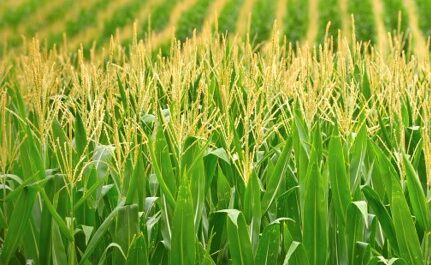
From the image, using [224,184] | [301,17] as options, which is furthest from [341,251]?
[301,17]

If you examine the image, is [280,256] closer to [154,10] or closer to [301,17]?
[301,17]

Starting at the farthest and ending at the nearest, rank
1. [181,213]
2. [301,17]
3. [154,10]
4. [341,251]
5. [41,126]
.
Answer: [154,10] < [301,17] < [41,126] < [341,251] < [181,213]

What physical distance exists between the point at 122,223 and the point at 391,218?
91 cm

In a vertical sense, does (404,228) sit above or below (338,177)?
below

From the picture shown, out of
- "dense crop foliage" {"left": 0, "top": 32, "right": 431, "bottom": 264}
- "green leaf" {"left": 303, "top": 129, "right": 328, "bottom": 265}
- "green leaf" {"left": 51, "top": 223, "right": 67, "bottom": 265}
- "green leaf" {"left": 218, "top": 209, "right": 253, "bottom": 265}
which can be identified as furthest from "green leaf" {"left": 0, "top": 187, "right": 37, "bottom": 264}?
"green leaf" {"left": 303, "top": 129, "right": 328, "bottom": 265}

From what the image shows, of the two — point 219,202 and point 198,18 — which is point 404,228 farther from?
point 198,18

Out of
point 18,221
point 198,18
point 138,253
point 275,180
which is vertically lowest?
point 138,253

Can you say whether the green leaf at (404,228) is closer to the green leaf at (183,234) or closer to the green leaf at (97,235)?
the green leaf at (183,234)

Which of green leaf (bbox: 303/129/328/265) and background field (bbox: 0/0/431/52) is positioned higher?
background field (bbox: 0/0/431/52)

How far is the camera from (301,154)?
11.0 ft

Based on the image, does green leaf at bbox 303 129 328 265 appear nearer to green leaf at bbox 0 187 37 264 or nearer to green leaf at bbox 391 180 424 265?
green leaf at bbox 391 180 424 265

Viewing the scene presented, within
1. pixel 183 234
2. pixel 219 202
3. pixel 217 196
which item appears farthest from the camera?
pixel 217 196

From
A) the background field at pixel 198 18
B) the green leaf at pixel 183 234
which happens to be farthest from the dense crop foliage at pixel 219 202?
the background field at pixel 198 18

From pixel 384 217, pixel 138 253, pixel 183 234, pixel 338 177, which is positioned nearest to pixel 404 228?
pixel 384 217
